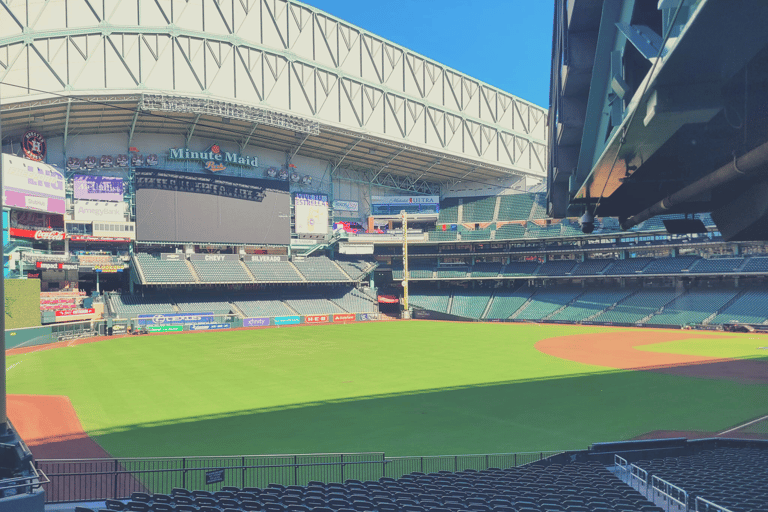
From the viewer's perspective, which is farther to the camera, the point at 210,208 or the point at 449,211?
the point at 449,211

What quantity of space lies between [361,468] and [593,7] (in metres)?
12.6

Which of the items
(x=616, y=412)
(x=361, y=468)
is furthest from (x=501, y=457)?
(x=616, y=412)

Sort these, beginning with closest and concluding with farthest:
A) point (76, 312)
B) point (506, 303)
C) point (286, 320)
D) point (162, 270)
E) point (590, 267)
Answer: point (76, 312), point (162, 270), point (286, 320), point (590, 267), point (506, 303)

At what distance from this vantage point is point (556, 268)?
6606 cm

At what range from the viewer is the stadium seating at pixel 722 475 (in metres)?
8.88

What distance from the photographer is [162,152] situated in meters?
57.2

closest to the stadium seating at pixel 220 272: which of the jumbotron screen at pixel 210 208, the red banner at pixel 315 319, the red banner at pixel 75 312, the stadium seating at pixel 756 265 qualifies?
the jumbotron screen at pixel 210 208

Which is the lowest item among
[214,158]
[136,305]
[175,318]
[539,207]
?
[175,318]

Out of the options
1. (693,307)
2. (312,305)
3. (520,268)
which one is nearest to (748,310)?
(693,307)

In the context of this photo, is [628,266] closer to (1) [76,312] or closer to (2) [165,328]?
(2) [165,328]

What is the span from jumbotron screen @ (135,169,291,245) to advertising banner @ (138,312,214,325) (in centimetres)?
978

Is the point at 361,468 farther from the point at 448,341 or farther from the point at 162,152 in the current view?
the point at 162,152

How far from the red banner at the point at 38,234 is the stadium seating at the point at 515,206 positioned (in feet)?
188

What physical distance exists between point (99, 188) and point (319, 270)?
27.4m
